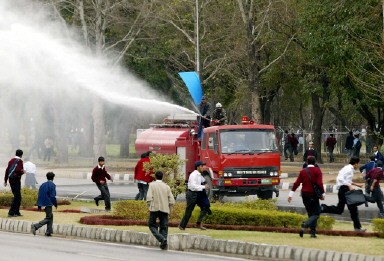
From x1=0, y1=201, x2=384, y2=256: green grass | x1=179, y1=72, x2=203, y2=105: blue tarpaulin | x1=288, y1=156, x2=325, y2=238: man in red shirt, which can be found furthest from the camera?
x1=179, y1=72, x2=203, y2=105: blue tarpaulin

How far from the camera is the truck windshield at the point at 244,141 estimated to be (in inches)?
1313

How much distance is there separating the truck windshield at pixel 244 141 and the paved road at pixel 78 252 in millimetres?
9766

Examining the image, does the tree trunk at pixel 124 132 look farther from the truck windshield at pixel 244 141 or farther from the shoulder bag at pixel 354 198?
the shoulder bag at pixel 354 198

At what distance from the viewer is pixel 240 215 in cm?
2548

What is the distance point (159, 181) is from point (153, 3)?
38.6 m

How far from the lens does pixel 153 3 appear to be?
60.7 m

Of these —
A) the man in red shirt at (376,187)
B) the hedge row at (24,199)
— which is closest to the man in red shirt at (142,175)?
the hedge row at (24,199)

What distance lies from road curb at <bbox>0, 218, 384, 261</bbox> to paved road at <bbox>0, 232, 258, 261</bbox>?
1.40 ft

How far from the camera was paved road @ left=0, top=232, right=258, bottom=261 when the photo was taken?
20.1 m

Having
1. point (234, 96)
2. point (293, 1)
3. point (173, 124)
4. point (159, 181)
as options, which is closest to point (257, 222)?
point (159, 181)

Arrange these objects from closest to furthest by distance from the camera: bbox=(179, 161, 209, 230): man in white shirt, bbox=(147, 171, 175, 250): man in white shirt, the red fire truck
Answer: bbox=(147, 171, 175, 250): man in white shirt → bbox=(179, 161, 209, 230): man in white shirt → the red fire truck

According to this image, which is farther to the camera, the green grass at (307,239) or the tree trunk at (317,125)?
the tree trunk at (317,125)

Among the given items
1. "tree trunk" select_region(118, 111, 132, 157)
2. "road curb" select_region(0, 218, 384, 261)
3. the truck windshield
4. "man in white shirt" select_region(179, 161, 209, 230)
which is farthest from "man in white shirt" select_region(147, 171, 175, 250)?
"tree trunk" select_region(118, 111, 132, 157)

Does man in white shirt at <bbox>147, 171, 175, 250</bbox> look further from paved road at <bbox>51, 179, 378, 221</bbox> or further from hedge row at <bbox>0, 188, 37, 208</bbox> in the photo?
hedge row at <bbox>0, 188, 37, 208</bbox>
